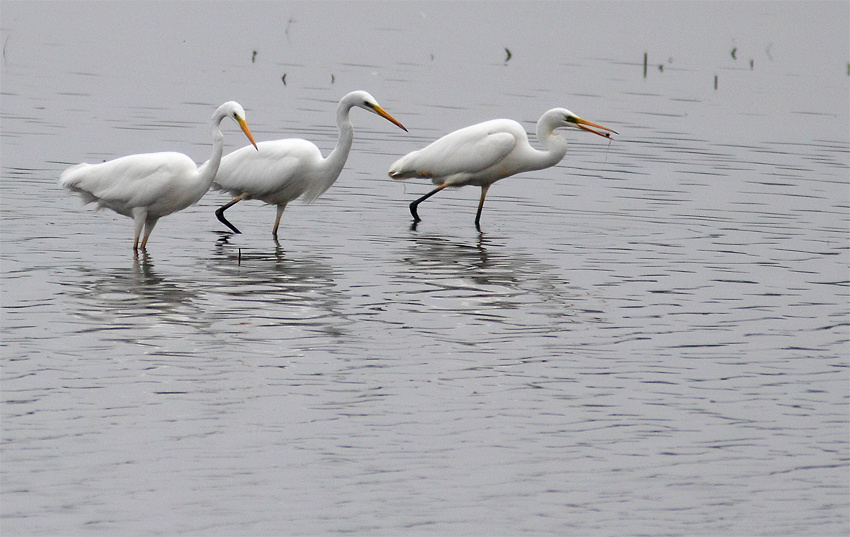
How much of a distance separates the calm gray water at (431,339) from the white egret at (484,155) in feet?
1.71

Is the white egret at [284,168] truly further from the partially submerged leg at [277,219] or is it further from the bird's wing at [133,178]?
the bird's wing at [133,178]

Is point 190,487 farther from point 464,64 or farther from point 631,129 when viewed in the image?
point 464,64

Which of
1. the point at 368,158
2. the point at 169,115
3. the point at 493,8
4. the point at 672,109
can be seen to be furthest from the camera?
the point at 493,8

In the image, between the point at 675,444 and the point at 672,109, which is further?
the point at 672,109

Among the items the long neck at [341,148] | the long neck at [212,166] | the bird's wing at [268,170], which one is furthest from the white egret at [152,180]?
the long neck at [341,148]

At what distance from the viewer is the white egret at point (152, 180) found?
1148 centimetres

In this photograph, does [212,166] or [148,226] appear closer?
[212,166]

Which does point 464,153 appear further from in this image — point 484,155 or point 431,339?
point 431,339

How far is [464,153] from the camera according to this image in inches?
564

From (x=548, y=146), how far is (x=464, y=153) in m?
0.98

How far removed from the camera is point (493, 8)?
39.5 metres

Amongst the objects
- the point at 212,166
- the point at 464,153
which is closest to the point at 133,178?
the point at 212,166

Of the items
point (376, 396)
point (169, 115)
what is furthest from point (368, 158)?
point (376, 396)

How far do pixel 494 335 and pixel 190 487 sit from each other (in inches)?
136
